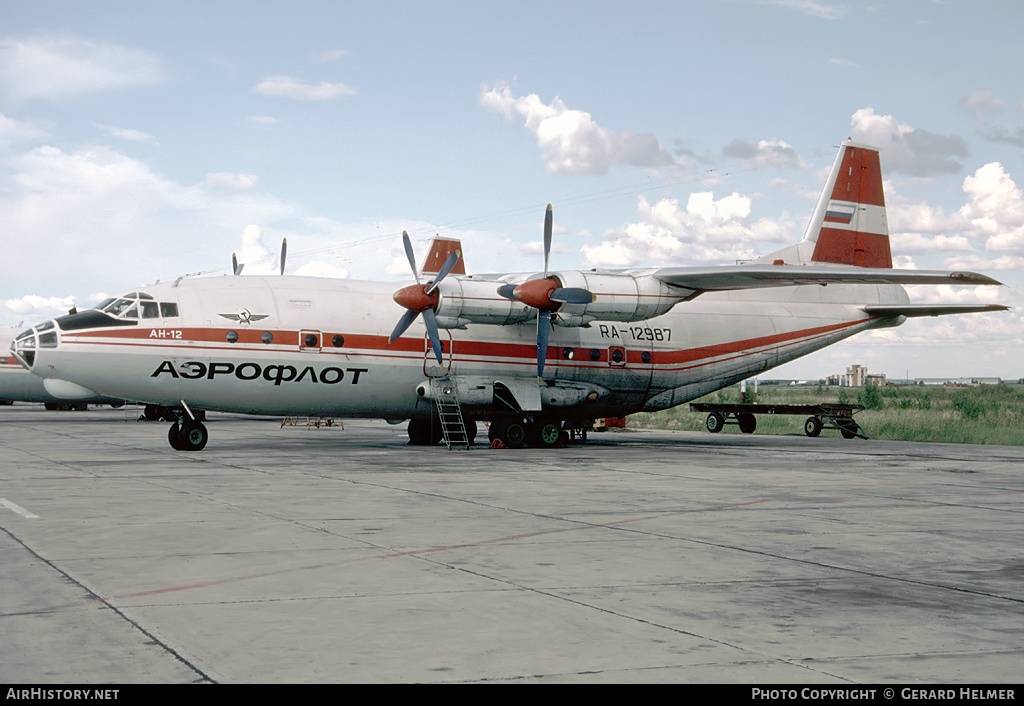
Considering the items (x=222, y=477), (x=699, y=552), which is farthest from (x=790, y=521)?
(x=222, y=477)

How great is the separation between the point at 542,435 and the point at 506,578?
62.2ft

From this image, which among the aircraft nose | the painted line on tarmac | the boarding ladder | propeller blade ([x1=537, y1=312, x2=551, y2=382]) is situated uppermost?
propeller blade ([x1=537, y1=312, x2=551, y2=382])

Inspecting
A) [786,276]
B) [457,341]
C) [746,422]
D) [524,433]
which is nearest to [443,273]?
[457,341]

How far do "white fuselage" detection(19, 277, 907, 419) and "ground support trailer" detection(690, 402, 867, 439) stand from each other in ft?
13.2

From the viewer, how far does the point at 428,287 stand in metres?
24.2

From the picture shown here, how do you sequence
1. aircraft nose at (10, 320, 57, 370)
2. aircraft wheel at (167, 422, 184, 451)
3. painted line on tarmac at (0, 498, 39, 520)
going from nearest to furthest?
painted line on tarmac at (0, 498, 39, 520) → aircraft nose at (10, 320, 57, 370) → aircraft wheel at (167, 422, 184, 451)

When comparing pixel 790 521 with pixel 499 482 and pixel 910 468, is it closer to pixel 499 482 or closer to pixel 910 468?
pixel 499 482

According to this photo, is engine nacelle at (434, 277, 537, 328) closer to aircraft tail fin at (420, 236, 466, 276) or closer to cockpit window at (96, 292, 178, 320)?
cockpit window at (96, 292, 178, 320)

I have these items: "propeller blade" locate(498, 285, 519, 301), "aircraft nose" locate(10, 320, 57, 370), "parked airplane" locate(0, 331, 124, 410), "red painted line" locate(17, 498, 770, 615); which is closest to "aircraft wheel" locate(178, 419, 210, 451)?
"aircraft nose" locate(10, 320, 57, 370)

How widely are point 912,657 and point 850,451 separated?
21561 millimetres

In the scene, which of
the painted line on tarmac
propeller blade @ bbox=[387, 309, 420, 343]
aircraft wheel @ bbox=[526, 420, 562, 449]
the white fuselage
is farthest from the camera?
aircraft wheel @ bbox=[526, 420, 562, 449]

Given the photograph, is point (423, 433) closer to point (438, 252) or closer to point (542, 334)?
point (542, 334)

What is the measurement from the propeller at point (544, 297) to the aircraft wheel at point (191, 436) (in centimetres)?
839

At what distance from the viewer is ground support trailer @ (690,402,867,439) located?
34.4m
